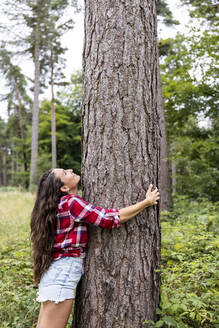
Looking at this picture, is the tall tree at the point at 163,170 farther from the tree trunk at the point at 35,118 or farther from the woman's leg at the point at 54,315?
the tree trunk at the point at 35,118

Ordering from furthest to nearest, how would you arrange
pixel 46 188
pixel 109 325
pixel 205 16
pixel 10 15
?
pixel 10 15 → pixel 205 16 → pixel 46 188 → pixel 109 325

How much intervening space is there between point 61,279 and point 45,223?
1.73 ft

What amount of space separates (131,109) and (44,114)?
25798 millimetres

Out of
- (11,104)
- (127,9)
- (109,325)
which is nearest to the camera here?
(109,325)

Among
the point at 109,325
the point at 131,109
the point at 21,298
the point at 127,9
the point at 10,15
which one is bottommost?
the point at 21,298

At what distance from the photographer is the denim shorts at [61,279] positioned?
2318 mm

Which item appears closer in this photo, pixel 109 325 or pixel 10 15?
pixel 109 325

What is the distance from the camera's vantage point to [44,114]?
26.8m

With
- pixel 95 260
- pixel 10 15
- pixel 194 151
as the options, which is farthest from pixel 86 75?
pixel 10 15

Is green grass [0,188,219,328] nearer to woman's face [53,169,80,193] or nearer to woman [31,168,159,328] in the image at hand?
woman [31,168,159,328]

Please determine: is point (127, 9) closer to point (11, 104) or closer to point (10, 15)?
point (10, 15)

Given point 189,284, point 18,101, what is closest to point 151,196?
point 189,284

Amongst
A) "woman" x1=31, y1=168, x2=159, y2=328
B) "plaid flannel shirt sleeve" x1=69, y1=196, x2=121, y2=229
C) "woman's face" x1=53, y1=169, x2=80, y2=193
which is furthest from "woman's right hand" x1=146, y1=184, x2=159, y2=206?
"woman's face" x1=53, y1=169, x2=80, y2=193

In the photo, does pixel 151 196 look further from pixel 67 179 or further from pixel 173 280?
pixel 173 280
